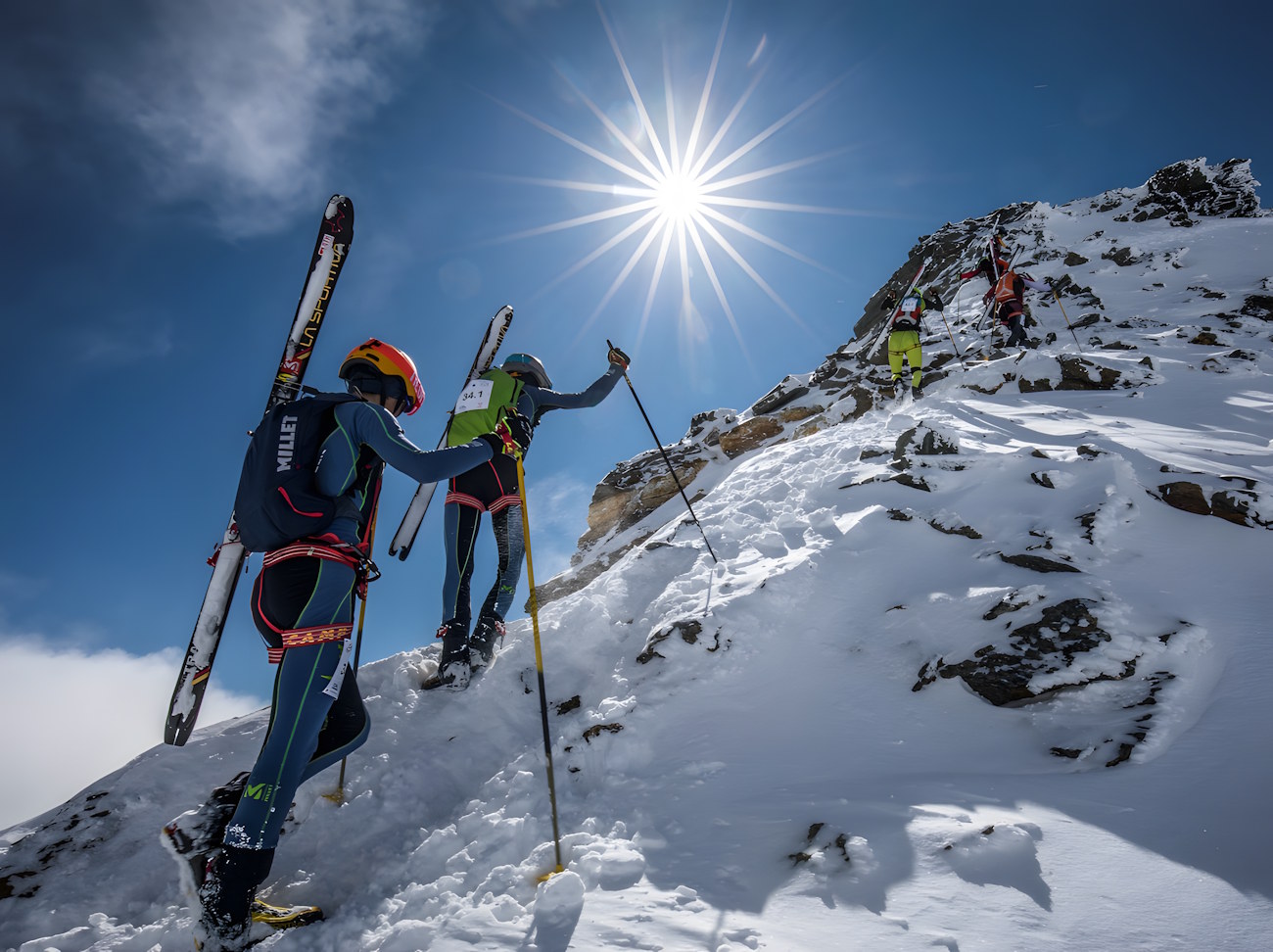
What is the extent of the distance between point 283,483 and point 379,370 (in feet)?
3.67

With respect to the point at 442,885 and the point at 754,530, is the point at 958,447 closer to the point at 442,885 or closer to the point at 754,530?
the point at 754,530

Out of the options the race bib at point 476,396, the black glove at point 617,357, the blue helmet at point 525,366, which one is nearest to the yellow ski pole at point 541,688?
the race bib at point 476,396

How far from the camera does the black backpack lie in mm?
3213

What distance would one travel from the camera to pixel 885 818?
9.79ft

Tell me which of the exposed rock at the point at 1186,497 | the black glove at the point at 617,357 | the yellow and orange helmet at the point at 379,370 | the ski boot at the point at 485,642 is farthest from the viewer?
the black glove at the point at 617,357

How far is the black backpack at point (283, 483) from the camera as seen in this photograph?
3.21m

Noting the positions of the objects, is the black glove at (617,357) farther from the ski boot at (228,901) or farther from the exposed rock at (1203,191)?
the exposed rock at (1203,191)

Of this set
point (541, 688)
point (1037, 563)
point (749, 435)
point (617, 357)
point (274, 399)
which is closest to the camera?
point (541, 688)

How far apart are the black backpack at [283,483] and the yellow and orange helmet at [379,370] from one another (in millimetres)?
575

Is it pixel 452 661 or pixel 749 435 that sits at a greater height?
pixel 749 435

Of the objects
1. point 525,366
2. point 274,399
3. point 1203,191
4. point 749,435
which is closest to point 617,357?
point 525,366

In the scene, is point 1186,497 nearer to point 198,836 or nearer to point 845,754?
point 845,754

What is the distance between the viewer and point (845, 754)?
150 inches

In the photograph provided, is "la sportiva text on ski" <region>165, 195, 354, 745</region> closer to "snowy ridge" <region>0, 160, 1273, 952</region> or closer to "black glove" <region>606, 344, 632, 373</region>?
"snowy ridge" <region>0, 160, 1273, 952</region>
